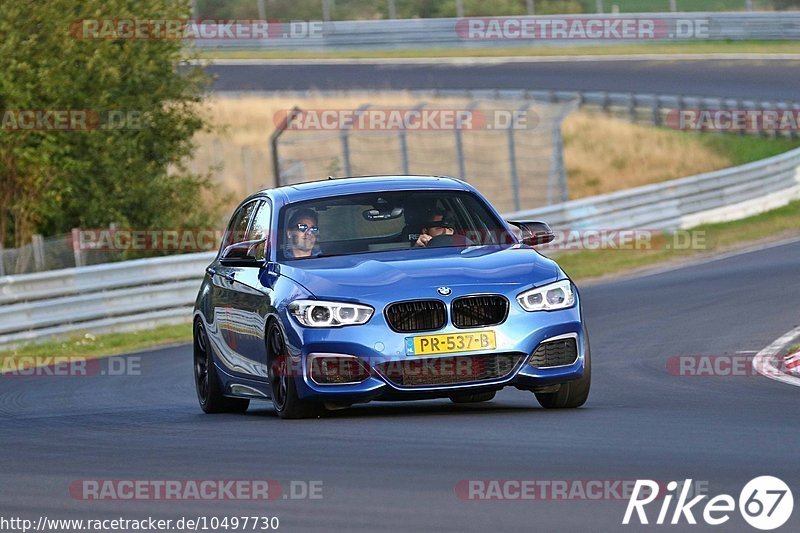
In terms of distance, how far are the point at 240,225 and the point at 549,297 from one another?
10.7 feet

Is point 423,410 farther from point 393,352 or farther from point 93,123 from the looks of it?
point 93,123

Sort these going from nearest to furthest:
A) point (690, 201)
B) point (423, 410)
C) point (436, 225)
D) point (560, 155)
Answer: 1. point (423, 410)
2. point (436, 225)
3. point (690, 201)
4. point (560, 155)

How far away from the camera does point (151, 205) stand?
2684 cm

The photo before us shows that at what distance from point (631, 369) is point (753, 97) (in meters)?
29.5

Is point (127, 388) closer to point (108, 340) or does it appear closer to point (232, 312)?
point (232, 312)

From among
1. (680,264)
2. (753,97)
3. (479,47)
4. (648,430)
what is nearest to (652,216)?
(680,264)

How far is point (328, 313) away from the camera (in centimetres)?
980

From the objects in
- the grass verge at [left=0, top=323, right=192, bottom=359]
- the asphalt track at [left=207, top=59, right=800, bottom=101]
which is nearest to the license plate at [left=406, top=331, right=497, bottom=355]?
the grass verge at [left=0, top=323, right=192, bottom=359]

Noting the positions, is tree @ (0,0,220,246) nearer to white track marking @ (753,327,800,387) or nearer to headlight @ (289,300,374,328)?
white track marking @ (753,327,800,387)

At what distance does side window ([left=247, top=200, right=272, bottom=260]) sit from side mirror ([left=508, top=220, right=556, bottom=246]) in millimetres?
1692

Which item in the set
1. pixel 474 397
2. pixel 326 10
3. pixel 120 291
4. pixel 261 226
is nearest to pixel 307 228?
pixel 261 226

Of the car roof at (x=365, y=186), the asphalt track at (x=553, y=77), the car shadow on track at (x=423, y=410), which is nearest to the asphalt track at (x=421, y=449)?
the car shadow on track at (x=423, y=410)

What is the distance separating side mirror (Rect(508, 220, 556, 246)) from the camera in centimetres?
1091

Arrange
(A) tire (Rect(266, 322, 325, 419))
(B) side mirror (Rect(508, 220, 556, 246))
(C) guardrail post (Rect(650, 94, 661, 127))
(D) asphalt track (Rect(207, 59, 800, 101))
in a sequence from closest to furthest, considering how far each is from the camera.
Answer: (A) tire (Rect(266, 322, 325, 419))
(B) side mirror (Rect(508, 220, 556, 246))
(C) guardrail post (Rect(650, 94, 661, 127))
(D) asphalt track (Rect(207, 59, 800, 101))
